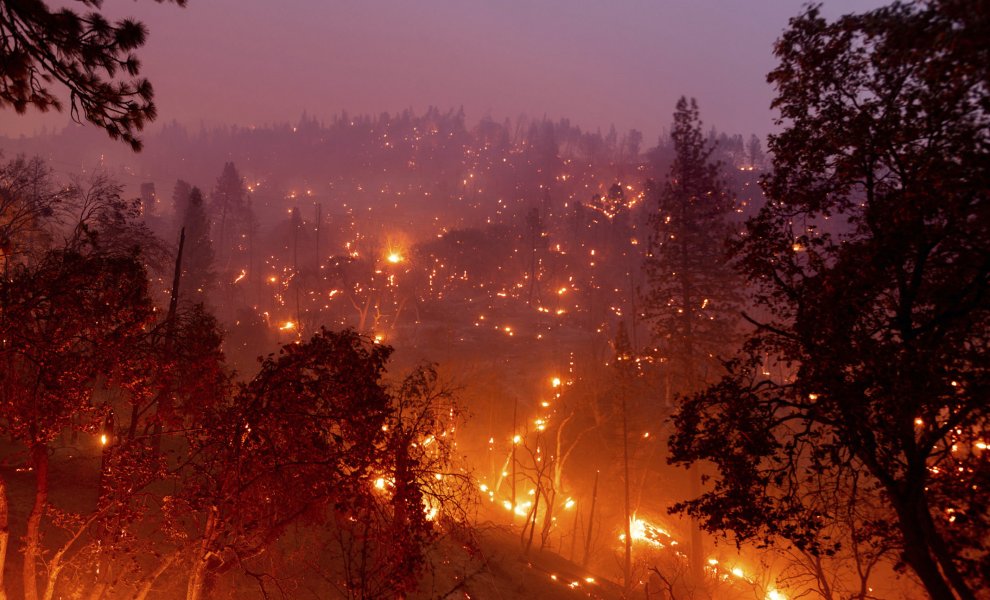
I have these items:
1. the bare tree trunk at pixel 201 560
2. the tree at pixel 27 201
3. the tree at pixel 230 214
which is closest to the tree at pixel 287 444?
the bare tree trunk at pixel 201 560

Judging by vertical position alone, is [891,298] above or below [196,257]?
below

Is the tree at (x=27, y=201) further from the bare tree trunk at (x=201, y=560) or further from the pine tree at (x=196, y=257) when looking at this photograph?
the pine tree at (x=196, y=257)

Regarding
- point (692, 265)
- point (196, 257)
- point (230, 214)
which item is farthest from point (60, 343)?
point (230, 214)

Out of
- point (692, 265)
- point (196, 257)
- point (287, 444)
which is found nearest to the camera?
point (287, 444)

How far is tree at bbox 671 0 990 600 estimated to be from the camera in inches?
211

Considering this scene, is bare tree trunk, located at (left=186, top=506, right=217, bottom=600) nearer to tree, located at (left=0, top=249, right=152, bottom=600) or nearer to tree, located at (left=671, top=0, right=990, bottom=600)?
tree, located at (left=0, top=249, right=152, bottom=600)

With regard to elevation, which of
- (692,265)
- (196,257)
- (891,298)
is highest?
(196,257)

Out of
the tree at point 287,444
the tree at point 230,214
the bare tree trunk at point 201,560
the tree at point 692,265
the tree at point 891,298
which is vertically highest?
the tree at point 230,214

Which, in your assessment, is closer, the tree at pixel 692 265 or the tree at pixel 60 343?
the tree at pixel 60 343

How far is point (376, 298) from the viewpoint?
60125 millimetres

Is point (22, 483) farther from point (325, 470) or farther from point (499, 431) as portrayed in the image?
point (499, 431)

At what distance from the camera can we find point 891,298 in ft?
21.4

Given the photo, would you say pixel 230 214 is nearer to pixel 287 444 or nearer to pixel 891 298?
pixel 287 444

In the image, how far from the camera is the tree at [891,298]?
5352mm
